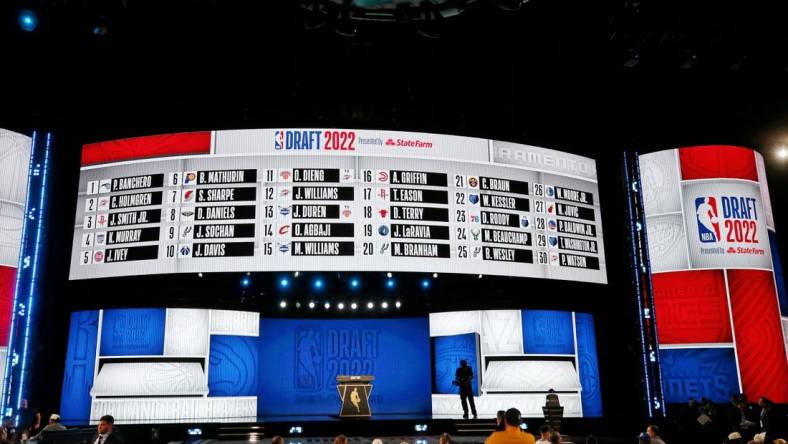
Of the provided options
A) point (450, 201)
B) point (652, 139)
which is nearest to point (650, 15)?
point (450, 201)

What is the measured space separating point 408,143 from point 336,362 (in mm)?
8322

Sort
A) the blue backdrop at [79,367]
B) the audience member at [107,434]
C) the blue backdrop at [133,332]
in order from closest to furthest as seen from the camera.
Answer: the audience member at [107,434]
the blue backdrop at [79,367]
the blue backdrop at [133,332]

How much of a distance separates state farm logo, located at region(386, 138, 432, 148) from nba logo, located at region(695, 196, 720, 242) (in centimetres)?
811

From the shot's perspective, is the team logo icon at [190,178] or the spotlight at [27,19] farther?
the team logo icon at [190,178]

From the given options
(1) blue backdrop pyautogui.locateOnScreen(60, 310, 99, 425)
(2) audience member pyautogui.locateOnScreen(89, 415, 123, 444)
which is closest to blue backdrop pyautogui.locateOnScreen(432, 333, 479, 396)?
(1) blue backdrop pyautogui.locateOnScreen(60, 310, 99, 425)

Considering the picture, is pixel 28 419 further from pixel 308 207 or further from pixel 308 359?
pixel 308 359

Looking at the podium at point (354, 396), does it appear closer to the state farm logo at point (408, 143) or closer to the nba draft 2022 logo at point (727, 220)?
the state farm logo at point (408, 143)

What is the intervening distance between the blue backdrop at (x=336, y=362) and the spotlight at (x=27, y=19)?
35.8 feet

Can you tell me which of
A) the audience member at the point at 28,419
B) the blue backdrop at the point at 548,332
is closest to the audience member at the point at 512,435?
the audience member at the point at 28,419

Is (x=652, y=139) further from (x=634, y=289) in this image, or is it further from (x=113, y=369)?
(x=113, y=369)

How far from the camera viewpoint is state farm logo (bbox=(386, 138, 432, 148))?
46.3 feet

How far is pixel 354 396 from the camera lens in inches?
595

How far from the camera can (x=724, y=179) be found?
17344 mm

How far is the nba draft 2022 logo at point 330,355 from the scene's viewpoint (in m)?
19.2
